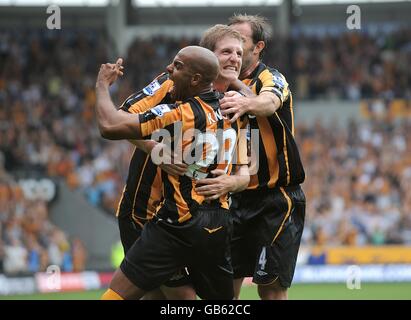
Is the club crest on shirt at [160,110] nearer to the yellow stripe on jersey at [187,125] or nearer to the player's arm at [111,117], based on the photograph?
the yellow stripe on jersey at [187,125]

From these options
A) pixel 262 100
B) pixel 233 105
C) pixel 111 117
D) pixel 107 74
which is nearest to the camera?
pixel 111 117

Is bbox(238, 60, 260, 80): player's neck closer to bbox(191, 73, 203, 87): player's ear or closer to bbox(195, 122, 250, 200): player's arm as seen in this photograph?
bbox(195, 122, 250, 200): player's arm

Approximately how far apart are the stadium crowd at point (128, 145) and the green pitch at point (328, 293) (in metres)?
1.79

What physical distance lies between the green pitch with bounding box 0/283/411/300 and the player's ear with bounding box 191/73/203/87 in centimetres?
908

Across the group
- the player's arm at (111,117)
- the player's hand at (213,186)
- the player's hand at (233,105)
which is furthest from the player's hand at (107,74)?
the player's hand at (213,186)

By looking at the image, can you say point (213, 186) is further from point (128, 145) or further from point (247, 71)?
point (128, 145)

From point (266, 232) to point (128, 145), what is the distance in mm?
14486

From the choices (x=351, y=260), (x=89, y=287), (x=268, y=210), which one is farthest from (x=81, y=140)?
(x=268, y=210)

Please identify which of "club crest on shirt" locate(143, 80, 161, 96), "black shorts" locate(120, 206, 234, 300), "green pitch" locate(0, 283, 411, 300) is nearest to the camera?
"black shorts" locate(120, 206, 234, 300)

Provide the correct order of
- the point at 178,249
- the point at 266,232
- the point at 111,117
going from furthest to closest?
the point at 266,232 < the point at 178,249 < the point at 111,117

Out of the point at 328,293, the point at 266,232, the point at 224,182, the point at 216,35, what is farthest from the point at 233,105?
the point at 328,293

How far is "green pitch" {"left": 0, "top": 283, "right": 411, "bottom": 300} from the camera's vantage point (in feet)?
48.6

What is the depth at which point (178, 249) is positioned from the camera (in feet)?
18.1

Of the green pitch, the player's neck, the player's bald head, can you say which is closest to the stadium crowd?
the green pitch
